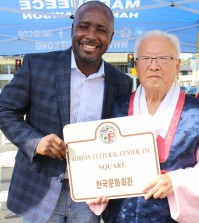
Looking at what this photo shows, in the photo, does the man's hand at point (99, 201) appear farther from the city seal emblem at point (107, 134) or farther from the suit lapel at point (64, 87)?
the suit lapel at point (64, 87)

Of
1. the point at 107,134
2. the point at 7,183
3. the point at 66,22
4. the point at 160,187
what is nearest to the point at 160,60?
the point at 107,134

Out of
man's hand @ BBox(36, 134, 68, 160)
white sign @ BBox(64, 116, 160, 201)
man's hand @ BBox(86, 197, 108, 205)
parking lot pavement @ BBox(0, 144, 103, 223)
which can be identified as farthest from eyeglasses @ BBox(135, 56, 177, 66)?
parking lot pavement @ BBox(0, 144, 103, 223)

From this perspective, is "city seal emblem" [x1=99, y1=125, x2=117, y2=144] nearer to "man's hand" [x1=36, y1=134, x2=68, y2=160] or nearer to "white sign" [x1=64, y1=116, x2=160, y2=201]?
"white sign" [x1=64, y1=116, x2=160, y2=201]

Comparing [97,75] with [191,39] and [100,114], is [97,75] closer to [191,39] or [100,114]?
[100,114]

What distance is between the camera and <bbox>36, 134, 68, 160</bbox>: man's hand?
1726 millimetres

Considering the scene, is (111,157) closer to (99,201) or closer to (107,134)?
(107,134)

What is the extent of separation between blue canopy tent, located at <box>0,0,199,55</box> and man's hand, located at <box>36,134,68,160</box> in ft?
11.7

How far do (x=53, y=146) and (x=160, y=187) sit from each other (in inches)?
19.9

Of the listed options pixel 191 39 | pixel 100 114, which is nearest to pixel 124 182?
pixel 100 114

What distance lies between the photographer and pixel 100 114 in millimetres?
2045

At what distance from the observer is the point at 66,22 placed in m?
5.84

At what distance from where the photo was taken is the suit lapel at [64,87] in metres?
1.96

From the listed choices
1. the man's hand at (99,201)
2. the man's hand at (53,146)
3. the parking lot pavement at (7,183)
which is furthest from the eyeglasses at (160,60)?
the parking lot pavement at (7,183)

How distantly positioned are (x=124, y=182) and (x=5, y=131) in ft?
2.20
